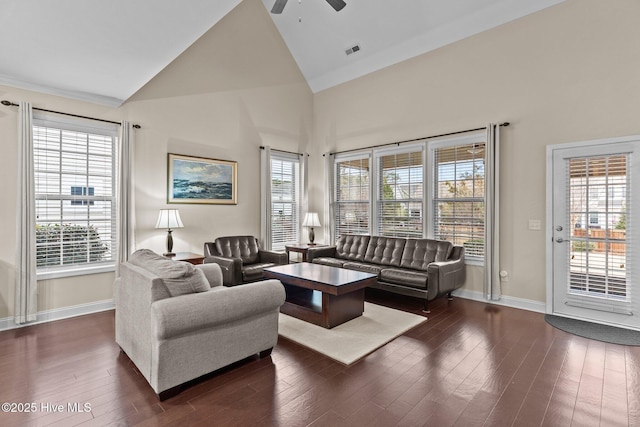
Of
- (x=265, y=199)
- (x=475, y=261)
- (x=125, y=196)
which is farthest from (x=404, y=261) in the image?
(x=125, y=196)

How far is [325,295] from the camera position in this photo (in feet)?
11.9

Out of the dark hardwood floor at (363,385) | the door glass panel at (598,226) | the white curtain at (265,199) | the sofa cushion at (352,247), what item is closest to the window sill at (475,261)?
the door glass panel at (598,226)

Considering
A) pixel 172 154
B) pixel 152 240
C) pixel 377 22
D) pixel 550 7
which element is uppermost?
pixel 377 22

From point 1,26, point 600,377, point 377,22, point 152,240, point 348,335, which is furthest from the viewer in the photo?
point 377,22

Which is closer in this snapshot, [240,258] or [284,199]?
[240,258]

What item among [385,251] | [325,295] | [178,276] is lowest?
[325,295]

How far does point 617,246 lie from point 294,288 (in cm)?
392

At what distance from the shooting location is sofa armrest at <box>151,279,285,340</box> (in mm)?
2236

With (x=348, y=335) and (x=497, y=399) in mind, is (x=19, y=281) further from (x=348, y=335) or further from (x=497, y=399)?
(x=497, y=399)

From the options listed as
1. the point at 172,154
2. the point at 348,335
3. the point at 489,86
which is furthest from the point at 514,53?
the point at 172,154

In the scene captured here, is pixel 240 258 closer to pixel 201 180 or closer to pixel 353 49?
pixel 201 180

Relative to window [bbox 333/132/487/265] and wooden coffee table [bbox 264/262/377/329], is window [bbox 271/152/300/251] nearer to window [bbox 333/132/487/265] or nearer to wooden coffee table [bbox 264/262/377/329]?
window [bbox 333/132/487/265]

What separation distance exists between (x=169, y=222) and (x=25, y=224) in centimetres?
155

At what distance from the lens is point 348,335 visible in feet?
11.4
